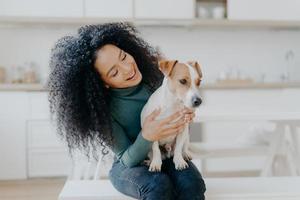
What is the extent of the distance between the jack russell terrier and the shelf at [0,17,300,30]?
7.34 feet

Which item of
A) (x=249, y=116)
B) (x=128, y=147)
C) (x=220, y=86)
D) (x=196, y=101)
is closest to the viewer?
(x=196, y=101)

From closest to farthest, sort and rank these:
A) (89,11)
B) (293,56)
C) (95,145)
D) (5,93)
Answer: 1. (95,145)
2. (5,93)
3. (89,11)
4. (293,56)

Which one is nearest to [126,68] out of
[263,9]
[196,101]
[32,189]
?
[196,101]

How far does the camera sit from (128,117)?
45.6 inches

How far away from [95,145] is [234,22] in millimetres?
2474

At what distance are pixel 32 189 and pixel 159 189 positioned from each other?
2.08 m

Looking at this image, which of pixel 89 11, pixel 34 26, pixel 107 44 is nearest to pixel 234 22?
pixel 89 11

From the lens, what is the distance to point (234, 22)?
3.41 metres

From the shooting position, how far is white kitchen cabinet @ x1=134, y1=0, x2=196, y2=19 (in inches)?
131

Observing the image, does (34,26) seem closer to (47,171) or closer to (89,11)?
(89,11)

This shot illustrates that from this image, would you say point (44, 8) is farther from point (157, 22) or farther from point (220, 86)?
point (220, 86)

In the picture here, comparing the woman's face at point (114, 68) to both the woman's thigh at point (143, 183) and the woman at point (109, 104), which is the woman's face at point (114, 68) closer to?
the woman at point (109, 104)

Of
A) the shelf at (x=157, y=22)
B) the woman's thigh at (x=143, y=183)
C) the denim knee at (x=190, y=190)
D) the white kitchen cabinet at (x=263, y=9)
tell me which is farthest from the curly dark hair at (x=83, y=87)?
the white kitchen cabinet at (x=263, y=9)

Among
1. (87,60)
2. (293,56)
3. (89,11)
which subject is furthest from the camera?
(293,56)
